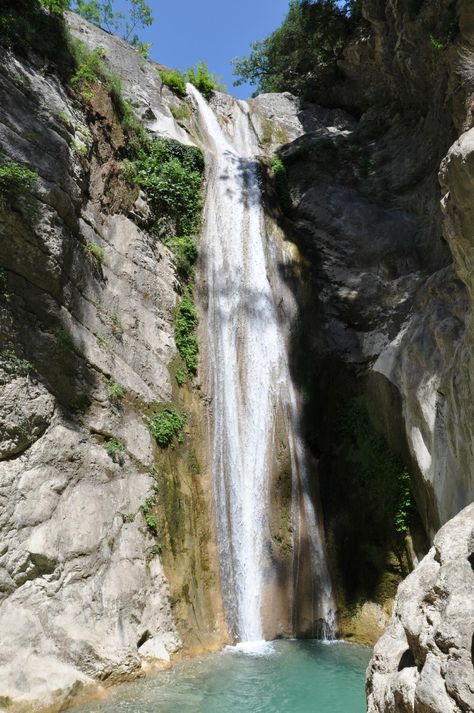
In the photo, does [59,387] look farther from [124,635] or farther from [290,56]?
[290,56]

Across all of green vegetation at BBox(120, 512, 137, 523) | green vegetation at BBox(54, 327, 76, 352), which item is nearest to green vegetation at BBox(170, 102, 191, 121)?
green vegetation at BBox(54, 327, 76, 352)

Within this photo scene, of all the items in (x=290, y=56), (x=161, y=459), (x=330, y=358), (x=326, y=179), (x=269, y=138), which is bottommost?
(x=161, y=459)

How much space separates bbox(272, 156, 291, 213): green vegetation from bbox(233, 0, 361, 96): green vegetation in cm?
604

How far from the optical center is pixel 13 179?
8.45 metres

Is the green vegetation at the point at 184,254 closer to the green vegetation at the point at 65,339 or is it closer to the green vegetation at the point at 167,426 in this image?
the green vegetation at the point at 167,426

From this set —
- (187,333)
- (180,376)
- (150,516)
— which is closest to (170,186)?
(187,333)

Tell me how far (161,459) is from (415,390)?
450cm

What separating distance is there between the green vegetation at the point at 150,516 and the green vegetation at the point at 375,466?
165 inches

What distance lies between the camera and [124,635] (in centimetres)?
746

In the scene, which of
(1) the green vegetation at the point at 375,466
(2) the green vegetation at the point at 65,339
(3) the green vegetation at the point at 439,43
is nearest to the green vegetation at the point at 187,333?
(2) the green vegetation at the point at 65,339

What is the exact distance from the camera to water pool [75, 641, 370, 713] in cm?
640

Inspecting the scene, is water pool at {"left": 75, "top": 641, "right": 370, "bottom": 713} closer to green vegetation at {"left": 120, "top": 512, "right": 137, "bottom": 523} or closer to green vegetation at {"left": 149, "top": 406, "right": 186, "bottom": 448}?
green vegetation at {"left": 120, "top": 512, "right": 137, "bottom": 523}

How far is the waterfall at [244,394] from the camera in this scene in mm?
9664

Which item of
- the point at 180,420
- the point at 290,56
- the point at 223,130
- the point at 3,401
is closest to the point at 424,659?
the point at 3,401
